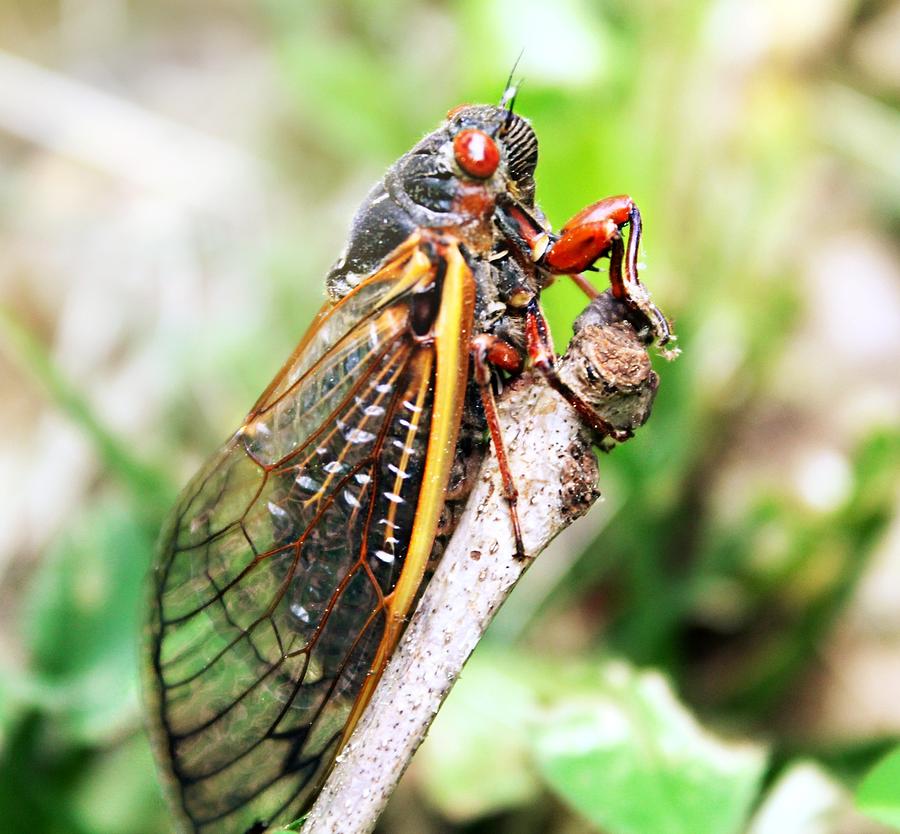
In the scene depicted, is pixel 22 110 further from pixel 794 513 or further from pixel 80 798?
pixel 794 513

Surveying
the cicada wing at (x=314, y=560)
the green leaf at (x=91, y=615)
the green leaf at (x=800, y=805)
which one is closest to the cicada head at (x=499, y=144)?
the cicada wing at (x=314, y=560)

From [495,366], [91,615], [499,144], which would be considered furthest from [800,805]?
[91,615]

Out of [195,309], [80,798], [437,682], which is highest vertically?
[195,309]

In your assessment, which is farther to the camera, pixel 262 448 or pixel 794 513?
pixel 794 513

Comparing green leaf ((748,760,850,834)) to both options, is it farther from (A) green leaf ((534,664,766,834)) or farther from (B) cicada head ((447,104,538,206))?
(B) cicada head ((447,104,538,206))

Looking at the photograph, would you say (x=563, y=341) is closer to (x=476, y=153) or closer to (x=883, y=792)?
(x=476, y=153)

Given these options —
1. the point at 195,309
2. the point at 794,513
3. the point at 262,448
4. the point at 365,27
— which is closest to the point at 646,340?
the point at 262,448
